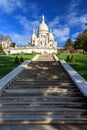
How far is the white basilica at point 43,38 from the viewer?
12244 cm

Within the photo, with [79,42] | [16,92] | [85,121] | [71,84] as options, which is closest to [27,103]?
[16,92]

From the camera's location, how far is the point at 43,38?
12519 centimetres

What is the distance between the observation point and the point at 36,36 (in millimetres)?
129750

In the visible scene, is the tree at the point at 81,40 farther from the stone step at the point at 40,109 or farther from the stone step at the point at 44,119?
the stone step at the point at 44,119

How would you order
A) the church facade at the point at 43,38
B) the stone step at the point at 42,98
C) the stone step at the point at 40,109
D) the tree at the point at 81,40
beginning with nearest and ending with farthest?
the stone step at the point at 40,109 < the stone step at the point at 42,98 < the tree at the point at 81,40 < the church facade at the point at 43,38

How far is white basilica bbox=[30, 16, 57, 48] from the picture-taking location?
122438 millimetres

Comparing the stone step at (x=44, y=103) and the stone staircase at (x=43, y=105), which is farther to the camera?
the stone step at (x=44, y=103)

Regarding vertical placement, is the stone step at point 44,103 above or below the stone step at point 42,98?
below

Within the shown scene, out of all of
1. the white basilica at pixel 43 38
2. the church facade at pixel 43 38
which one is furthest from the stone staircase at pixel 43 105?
the white basilica at pixel 43 38

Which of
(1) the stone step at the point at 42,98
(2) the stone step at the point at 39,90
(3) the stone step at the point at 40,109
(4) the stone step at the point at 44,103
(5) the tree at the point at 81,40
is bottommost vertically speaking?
(3) the stone step at the point at 40,109

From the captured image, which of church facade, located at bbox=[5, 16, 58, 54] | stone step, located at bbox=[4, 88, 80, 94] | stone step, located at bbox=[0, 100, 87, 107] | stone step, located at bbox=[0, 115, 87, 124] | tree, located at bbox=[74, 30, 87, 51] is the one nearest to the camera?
stone step, located at bbox=[0, 115, 87, 124]

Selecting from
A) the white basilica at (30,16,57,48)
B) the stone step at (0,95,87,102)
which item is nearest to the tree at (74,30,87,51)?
the white basilica at (30,16,57,48)

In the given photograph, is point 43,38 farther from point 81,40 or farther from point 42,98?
point 42,98

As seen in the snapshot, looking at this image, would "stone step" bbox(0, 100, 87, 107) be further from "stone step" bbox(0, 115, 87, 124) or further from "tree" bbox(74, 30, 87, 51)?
"tree" bbox(74, 30, 87, 51)
